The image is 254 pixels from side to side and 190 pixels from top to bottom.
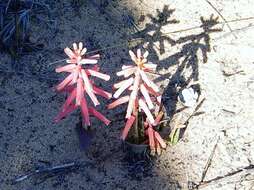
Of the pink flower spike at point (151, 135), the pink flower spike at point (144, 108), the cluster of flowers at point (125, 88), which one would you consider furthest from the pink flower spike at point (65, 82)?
the pink flower spike at point (151, 135)

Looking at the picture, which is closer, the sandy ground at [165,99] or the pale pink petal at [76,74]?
the pale pink petal at [76,74]

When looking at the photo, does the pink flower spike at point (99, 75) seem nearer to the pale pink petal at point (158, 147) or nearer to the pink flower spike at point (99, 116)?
the pink flower spike at point (99, 116)

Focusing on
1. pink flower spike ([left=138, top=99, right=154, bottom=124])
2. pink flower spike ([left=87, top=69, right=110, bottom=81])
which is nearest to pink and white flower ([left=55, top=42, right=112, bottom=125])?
pink flower spike ([left=87, top=69, right=110, bottom=81])

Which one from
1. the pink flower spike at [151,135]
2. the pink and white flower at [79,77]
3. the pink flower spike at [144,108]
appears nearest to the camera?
the pink and white flower at [79,77]

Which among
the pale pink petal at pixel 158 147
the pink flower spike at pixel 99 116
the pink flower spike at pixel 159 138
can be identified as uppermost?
the pink flower spike at pixel 99 116

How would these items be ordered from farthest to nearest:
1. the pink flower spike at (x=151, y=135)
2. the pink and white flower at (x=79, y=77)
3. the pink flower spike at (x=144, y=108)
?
the pink flower spike at (x=151, y=135), the pink flower spike at (x=144, y=108), the pink and white flower at (x=79, y=77)

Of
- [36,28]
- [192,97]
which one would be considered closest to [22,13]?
[36,28]
